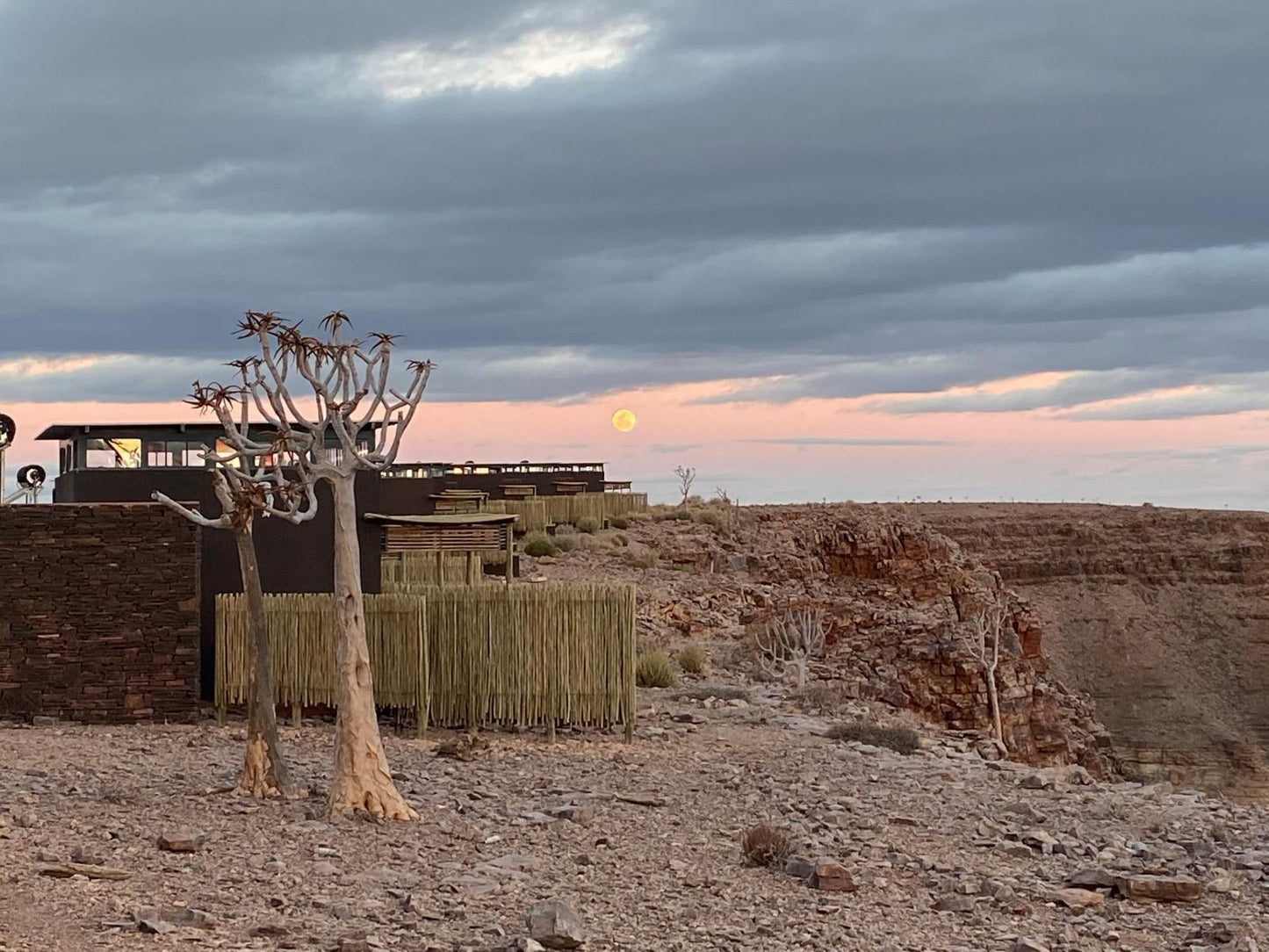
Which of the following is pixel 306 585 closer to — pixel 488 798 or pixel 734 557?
pixel 488 798

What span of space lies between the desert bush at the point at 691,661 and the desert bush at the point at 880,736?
5.47m

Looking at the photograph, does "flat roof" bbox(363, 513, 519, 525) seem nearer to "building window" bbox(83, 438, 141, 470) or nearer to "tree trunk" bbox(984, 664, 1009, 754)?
"building window" bbox(83, 438, 141, 470)

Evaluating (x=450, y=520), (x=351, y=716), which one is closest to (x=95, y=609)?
(x=351, y=716)

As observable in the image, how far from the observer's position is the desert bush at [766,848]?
10.0 metres

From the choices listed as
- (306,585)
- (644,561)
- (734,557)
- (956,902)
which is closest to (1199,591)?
(734,557)

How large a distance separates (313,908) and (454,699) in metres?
7.17

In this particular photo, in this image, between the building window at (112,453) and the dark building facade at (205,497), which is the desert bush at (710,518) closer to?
the dark building facade at (205,497)

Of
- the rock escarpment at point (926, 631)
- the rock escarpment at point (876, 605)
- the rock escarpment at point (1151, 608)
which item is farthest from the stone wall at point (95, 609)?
the rock escarpment at point (1151, 608)

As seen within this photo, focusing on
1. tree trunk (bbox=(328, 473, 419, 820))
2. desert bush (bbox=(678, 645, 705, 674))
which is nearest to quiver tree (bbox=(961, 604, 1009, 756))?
desert bush (bbox=(678, 645, 705, 674))

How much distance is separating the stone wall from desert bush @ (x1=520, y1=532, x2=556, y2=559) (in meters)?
23.7

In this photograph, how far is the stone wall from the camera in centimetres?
1538

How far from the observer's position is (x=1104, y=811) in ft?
41.6

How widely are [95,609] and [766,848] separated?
8.41m

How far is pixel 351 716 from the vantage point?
10.8 meters
